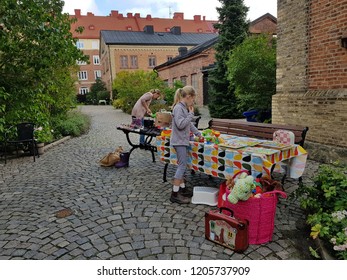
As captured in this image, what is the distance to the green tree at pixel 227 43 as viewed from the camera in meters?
17.8

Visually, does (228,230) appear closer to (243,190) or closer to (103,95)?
(243,190)

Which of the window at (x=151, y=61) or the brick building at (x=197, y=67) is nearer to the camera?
the brick building at (x=197, y=67)

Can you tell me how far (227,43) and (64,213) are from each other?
1579 centimetres

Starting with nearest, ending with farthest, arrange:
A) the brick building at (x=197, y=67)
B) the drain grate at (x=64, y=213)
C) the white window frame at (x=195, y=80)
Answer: the drain grate at (x=64, y=213), the brick building at (x=197, y=67), the white window frame at (x=195, y=80)

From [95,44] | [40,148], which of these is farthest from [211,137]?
[95,44]

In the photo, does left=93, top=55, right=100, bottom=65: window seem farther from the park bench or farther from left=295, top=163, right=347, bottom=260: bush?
left=295, top=163, right=347, bottom=260: bush

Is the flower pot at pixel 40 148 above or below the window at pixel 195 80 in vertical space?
below

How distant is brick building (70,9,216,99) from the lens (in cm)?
6284

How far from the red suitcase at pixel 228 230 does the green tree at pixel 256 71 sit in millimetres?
8540

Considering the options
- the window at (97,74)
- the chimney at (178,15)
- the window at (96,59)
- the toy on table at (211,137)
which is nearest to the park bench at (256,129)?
the toy on table at (211,137)

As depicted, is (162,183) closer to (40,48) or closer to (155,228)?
(155,228)

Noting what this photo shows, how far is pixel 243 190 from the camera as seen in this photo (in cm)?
333

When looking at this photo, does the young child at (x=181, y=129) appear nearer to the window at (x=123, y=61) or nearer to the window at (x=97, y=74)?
the window at (x=123, y=61)

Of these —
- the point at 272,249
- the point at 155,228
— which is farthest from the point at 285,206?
the point at 155,228
